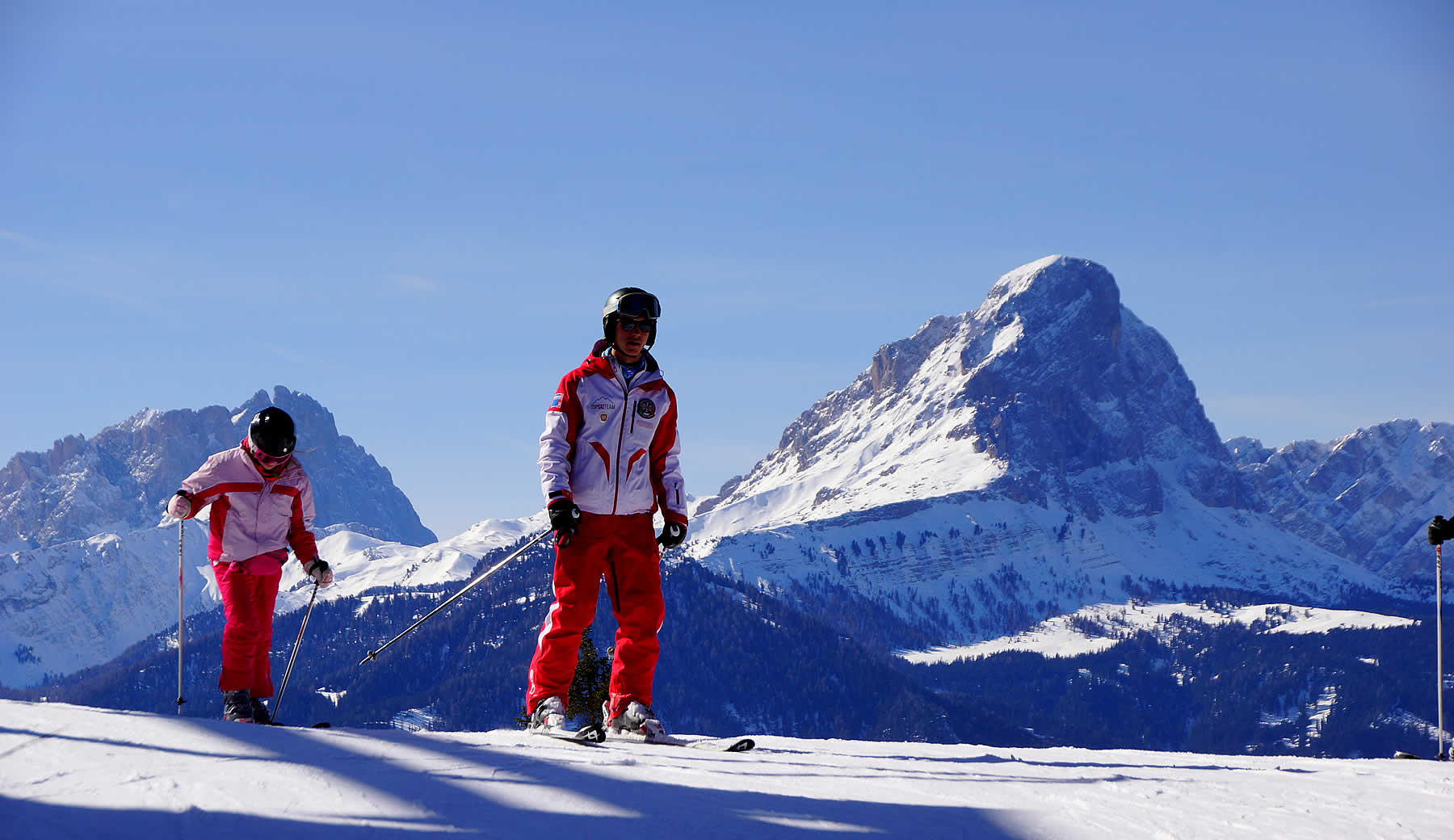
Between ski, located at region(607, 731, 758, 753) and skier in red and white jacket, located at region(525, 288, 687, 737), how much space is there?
79 millimetres

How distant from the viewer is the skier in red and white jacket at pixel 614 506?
27.2 ft

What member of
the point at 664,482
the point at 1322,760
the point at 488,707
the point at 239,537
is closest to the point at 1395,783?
the point at 1322,760

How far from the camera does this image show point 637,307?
8.69m

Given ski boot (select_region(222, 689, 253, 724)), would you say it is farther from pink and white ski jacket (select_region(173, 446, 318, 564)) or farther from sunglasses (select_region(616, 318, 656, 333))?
sunglasses (select_region(616, 318, 656, 333))

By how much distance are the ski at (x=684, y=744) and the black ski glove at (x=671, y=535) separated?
1220 mm

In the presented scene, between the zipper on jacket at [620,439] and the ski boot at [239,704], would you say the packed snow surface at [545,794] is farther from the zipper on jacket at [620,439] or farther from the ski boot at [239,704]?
the ski boot at [239,704]

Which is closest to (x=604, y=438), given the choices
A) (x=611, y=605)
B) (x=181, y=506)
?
(x=611, y=605)

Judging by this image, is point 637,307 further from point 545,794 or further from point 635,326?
point 545,794

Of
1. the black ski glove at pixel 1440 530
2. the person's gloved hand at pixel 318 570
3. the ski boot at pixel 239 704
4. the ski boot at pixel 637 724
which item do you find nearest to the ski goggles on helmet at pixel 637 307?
the ski boot at pixel 637 724

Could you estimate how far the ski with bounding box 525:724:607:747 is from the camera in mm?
7477

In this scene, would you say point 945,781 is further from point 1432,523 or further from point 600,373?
point 1432,523

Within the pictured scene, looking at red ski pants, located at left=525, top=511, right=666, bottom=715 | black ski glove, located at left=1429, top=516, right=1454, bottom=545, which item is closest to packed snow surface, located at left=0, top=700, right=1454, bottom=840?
red ski pants, located at left=525, top=511, right=666, bottom=715

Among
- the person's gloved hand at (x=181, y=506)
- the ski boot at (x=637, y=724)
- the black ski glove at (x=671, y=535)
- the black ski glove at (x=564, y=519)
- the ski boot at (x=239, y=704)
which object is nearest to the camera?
the ski boot at (x=637, y=724)

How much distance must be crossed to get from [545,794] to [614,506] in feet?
11.2
